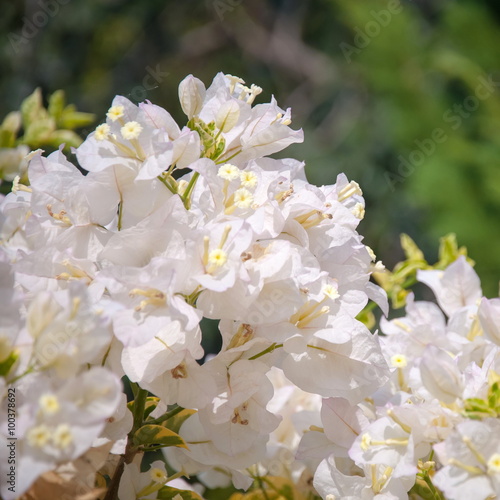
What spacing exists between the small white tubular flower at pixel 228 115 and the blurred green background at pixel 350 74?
1058 millimetres

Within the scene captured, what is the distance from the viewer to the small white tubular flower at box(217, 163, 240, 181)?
41 centimetres

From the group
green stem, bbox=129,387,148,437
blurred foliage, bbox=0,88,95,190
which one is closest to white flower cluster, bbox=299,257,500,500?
green stem, bbox=129,387,148,437

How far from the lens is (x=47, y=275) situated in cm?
41

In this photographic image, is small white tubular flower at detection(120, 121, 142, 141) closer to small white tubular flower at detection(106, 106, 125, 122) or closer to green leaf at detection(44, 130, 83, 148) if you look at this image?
small white tubular flower at detection(106, 106, 125, 122)

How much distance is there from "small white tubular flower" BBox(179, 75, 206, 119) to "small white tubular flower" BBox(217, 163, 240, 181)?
0.06m

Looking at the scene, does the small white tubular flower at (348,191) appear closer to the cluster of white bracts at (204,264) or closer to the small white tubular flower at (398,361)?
the cluster of white bracts at (204,264)

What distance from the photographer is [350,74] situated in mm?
2750

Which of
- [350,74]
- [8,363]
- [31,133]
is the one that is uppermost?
[8,363]

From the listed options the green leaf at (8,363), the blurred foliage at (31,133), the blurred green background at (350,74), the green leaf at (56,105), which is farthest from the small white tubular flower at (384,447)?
the blurred green background at (350,74)

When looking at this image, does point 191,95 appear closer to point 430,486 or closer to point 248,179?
point 248,179

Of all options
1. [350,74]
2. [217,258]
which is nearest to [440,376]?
[217,258]

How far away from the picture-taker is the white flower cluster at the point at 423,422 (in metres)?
0.37

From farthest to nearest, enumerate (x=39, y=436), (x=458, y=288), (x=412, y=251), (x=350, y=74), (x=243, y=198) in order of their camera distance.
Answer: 1. (x=350, y=74)
2. (x=412, y=251)
3. (x=458, y=288)
4. (x=243, y=198)
5. (x=39, y=436)

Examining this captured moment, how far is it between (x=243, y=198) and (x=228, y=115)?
6 cm
